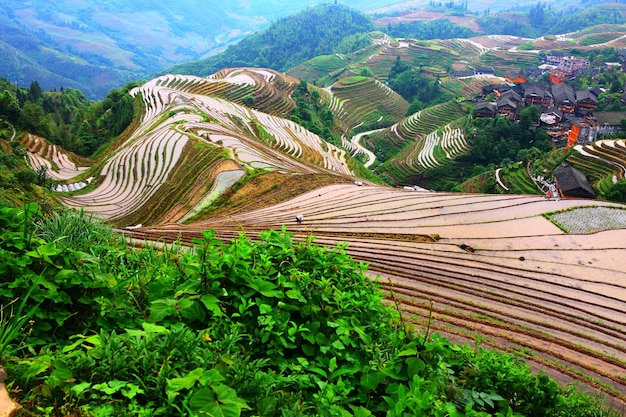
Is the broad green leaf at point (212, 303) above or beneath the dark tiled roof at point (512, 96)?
beneath

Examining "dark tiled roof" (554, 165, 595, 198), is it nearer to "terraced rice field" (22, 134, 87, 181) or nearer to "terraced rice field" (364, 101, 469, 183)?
"terraced rice field" (364, 101, 469, 183)

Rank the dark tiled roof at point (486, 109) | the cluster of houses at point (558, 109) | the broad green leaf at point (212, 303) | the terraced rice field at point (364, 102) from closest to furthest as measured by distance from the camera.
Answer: the broad green leaf at point (212, 303), the cluster of houses at point (558, 109), the dark tiled roof at point (486, 109), the terraced rice field at point (364, 102)

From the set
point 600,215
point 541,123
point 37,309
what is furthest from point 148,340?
point 541,123

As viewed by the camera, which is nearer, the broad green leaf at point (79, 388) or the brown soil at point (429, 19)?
the broad green leaf at point (79, 388)

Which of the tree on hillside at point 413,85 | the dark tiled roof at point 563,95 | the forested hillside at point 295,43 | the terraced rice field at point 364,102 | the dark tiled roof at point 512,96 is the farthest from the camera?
the forested hillside at point 295,43

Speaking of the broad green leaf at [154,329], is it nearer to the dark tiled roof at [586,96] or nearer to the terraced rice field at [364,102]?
the dark tiled roof at [586,96]

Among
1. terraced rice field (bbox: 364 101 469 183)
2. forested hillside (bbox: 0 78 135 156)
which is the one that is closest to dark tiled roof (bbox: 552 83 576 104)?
terraced rice field (bbox: 364 101 469 183)

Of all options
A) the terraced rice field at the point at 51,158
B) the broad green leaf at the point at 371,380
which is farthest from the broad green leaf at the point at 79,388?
the terraced rice field at the point at 51,158
